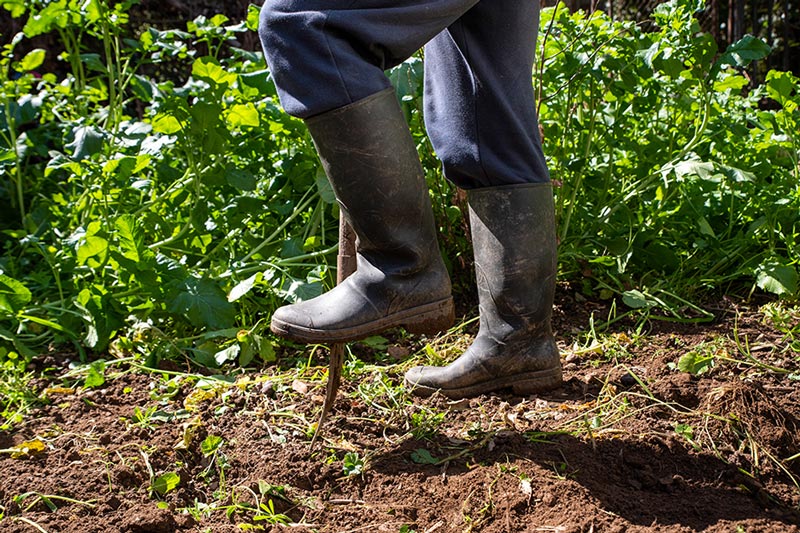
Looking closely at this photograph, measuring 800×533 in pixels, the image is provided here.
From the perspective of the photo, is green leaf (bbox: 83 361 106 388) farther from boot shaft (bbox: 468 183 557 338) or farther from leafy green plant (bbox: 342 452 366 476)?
boot shaft (bbox: 468 183 557 338)

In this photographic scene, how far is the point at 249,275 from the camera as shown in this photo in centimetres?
276

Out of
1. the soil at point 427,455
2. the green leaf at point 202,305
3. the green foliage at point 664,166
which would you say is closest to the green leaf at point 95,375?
the soil at point 427,455

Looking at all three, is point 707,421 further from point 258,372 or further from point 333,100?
point 258,372

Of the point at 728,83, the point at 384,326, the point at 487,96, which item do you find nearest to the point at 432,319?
the point at 384,326

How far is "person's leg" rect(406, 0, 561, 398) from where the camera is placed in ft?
6.11

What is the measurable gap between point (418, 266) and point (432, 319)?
127 mm

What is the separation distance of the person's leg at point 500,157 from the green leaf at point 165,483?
0.77 m

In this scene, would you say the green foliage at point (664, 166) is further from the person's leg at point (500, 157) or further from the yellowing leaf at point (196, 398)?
the yellowing leaf at point (196, 398)

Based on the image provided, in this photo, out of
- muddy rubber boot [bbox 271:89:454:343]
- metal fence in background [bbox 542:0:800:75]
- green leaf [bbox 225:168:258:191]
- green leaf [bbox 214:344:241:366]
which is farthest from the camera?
metal fence in background [bbox 542:0:800:75]

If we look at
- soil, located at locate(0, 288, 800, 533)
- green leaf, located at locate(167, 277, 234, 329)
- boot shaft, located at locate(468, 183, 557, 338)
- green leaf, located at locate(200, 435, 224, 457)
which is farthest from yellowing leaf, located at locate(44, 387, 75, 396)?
boot shaft, located at locate(468, 183, 557, 338)

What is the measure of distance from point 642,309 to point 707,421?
0.82 metres

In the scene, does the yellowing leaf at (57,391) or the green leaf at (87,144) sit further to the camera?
the green leaf at (87,144)

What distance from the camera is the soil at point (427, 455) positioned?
5.34 feet

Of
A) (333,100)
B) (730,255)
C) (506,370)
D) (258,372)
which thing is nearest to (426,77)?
(333,100)
